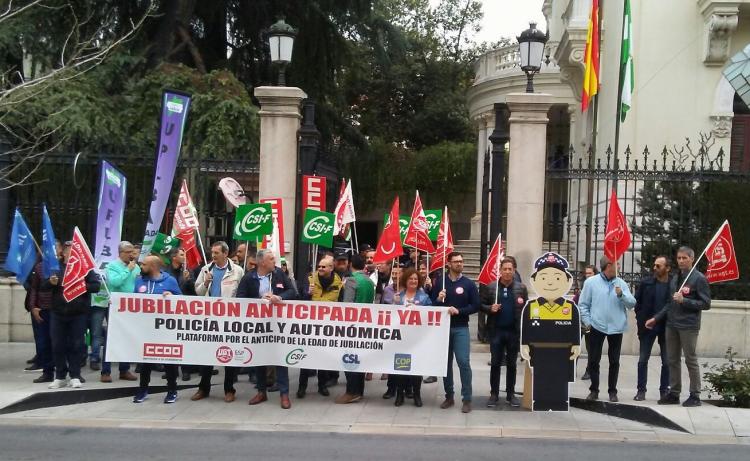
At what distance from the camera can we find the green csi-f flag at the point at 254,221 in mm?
10664

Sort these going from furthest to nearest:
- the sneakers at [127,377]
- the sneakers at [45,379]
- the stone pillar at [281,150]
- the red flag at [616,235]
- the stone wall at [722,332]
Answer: the stone pillar at [281,150], the stone wall at [722,332], the red flag at [616,235], the sneakers at [127,377], the sneakers at [45,379]

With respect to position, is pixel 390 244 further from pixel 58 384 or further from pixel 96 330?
pixel 58 384

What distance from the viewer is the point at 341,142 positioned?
23547mm

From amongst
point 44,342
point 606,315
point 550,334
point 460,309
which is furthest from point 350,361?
point 44,342

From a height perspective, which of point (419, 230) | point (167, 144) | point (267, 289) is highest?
point (167, 144)

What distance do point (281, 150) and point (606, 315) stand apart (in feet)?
20.2

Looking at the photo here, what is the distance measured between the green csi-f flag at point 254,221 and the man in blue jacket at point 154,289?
45.8 inches

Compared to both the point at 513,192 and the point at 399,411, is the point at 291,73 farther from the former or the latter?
the point at 399,411

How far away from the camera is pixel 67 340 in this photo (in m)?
10.1

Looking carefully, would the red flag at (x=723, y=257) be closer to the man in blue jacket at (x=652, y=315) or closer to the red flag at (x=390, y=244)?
the man in blue jacket at (x=652, y=315)

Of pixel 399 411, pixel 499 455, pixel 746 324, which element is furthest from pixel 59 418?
pixel 746 324

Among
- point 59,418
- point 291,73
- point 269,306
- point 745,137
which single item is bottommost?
point 59,418

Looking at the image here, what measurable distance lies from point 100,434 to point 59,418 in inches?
36.7

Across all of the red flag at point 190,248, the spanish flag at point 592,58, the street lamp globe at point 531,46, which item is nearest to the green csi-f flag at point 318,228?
the red flag at point 190,248
